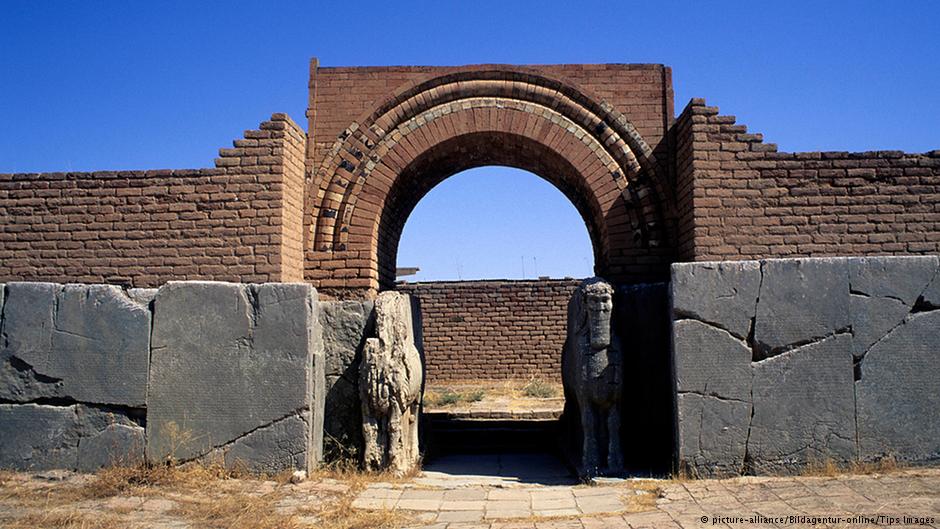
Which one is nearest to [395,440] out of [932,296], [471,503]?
[471,503]

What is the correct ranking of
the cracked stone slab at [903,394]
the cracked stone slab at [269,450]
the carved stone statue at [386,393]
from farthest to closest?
1. the carved stone statue at [386,393]
2. the cracked stone slab at [269,450]
3. the cracked stone slab at [903,394]

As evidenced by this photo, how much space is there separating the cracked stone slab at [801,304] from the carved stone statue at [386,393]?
331 centimetres

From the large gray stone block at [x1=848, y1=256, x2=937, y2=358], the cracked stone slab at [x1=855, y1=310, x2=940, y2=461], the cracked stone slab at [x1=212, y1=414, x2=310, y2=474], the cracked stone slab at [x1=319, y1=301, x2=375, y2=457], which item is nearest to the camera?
the cracked stone slab at [x1=855, y1=310, x2=940, y2=461]

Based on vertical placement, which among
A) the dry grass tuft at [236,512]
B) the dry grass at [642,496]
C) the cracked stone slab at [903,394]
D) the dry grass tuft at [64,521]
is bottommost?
the dry grass at [642,496]

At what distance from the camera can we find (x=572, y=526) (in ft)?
15.9

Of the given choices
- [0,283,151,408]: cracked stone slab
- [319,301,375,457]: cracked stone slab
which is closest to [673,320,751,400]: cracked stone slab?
[319,301,375,457]: cracked stone slab

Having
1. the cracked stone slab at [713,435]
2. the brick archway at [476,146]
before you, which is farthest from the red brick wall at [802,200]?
the cracked stone slab at [713,435]

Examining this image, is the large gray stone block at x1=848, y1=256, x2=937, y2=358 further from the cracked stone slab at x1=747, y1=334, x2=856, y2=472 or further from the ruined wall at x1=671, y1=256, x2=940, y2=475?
the cracked stone slab at x1=747, y1=334, x2=856, y2=472

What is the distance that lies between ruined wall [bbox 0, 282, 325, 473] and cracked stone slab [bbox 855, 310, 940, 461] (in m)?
4.98

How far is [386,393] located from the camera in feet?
21.6

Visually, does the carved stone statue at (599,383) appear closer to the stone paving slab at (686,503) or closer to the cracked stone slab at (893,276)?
the stone paving slab at (686,503)

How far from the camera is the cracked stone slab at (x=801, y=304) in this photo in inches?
242

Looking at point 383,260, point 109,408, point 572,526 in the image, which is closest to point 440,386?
point 383,260

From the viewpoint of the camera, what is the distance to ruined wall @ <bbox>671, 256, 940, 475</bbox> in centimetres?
603
